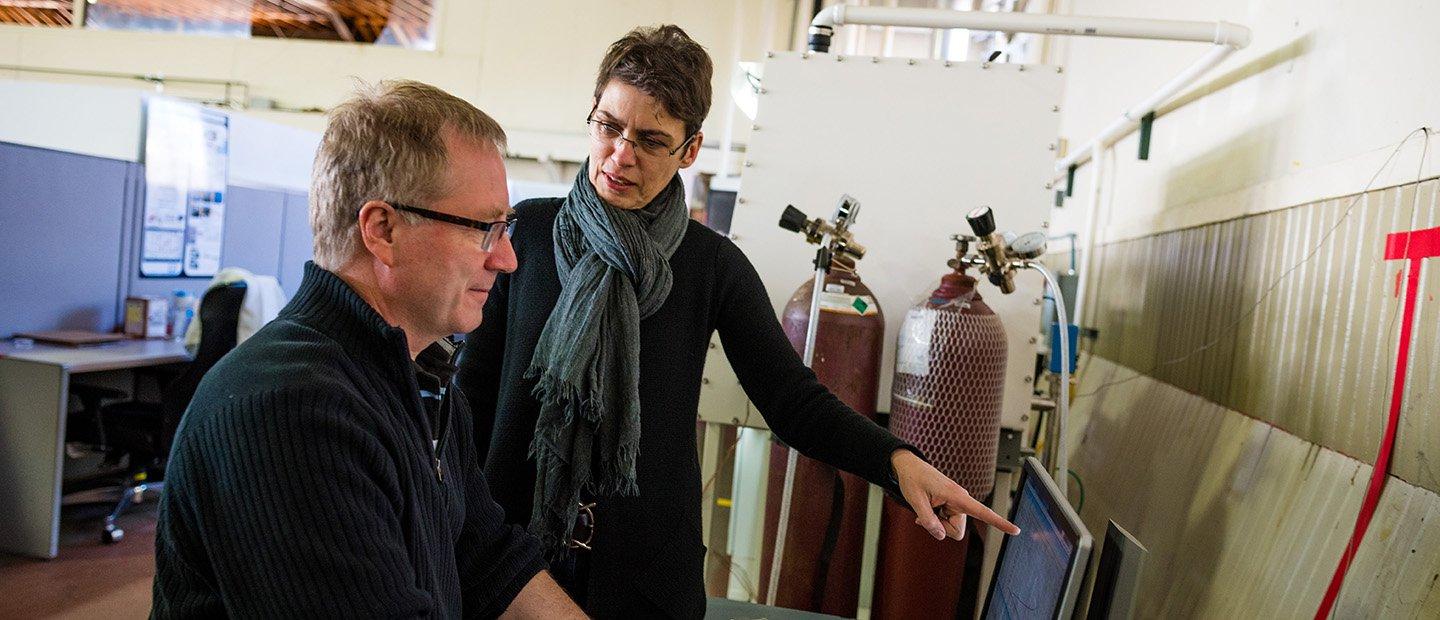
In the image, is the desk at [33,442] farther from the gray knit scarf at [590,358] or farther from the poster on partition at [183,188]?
the gray knit scarf at [590,358]

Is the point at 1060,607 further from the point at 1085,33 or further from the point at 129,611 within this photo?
the point at 129,611

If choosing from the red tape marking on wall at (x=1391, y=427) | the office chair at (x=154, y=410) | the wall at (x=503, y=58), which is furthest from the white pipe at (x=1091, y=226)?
the wall at (x=503, y=58)

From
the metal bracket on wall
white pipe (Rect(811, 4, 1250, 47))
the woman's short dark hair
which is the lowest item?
the woman's short dark hair

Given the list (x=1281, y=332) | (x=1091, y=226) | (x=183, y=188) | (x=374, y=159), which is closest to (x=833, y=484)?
(x=1281, y=332)

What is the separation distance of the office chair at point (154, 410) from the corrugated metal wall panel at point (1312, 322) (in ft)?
11.1

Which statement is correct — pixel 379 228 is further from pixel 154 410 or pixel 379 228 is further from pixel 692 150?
pixel 154 410

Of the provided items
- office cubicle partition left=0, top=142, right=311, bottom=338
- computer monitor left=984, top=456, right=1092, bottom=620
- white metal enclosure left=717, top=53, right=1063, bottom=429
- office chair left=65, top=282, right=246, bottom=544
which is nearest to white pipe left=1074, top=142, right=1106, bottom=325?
white metal enclosure left=717, top=53, right=1063, bottom=429

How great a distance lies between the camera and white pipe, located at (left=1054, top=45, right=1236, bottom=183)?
2.25 m

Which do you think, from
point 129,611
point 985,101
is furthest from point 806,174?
point 129,611

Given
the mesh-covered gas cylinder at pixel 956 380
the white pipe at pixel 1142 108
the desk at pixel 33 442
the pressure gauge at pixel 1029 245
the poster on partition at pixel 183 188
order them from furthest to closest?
1. the poster on partition at pixel 183 188
2. the desk at pixel 33 442
3. the white pipe at pixel 1142 108
4. the mesh-covered gas cylinder at pixel 956 380
5. the pressure gauge at pixel 1029 245

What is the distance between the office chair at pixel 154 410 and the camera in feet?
12.0

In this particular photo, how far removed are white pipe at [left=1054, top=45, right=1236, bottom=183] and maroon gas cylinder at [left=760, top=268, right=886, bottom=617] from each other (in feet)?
2.99

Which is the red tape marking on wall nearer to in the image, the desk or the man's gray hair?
the man's gray hair

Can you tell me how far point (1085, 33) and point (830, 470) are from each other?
1169 millimetres
